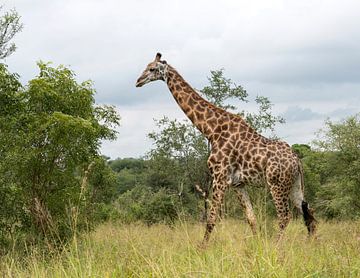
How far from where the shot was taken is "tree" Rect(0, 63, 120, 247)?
11.1m

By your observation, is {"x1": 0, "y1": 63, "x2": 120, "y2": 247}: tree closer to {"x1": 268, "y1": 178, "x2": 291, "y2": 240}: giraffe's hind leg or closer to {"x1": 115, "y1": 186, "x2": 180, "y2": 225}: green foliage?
{"x1": 268, "y1": 178, "x2": 291, "y2": 240}: giraffe's hind leg

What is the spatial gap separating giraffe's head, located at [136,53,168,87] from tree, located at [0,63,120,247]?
1324mm

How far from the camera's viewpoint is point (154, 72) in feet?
38.7

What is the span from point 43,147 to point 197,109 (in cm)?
320

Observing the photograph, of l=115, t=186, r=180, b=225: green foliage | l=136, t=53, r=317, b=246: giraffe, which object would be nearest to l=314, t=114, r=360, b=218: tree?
l=115, t=186, r=180, b=225: green foliage

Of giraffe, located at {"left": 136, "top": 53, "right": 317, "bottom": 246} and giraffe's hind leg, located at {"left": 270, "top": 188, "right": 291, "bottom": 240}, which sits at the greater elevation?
giraffe, located at {"left": 136, "top": 53, "right": 317, "bottom": 246}

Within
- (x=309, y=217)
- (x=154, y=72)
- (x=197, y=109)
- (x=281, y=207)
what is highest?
(x=154, y=72)

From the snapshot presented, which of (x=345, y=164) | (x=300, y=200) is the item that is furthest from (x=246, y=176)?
(x=345, y=164)

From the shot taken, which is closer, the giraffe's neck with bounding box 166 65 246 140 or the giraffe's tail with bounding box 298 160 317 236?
the giraffe's tail with bounding box 298 160 317 236

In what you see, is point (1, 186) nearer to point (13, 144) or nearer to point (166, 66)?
point (13, 144)

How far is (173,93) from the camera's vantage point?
12055 millimetres

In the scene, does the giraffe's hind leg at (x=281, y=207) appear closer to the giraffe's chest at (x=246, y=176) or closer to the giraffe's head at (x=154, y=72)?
the giraffe's chest at (x=246, y=176)

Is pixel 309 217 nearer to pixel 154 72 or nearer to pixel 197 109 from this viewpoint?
pixel 197 109

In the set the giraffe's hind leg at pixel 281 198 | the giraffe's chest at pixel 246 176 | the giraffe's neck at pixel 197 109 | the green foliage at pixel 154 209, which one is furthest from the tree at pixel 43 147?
the green foliage at pixel 154 209
